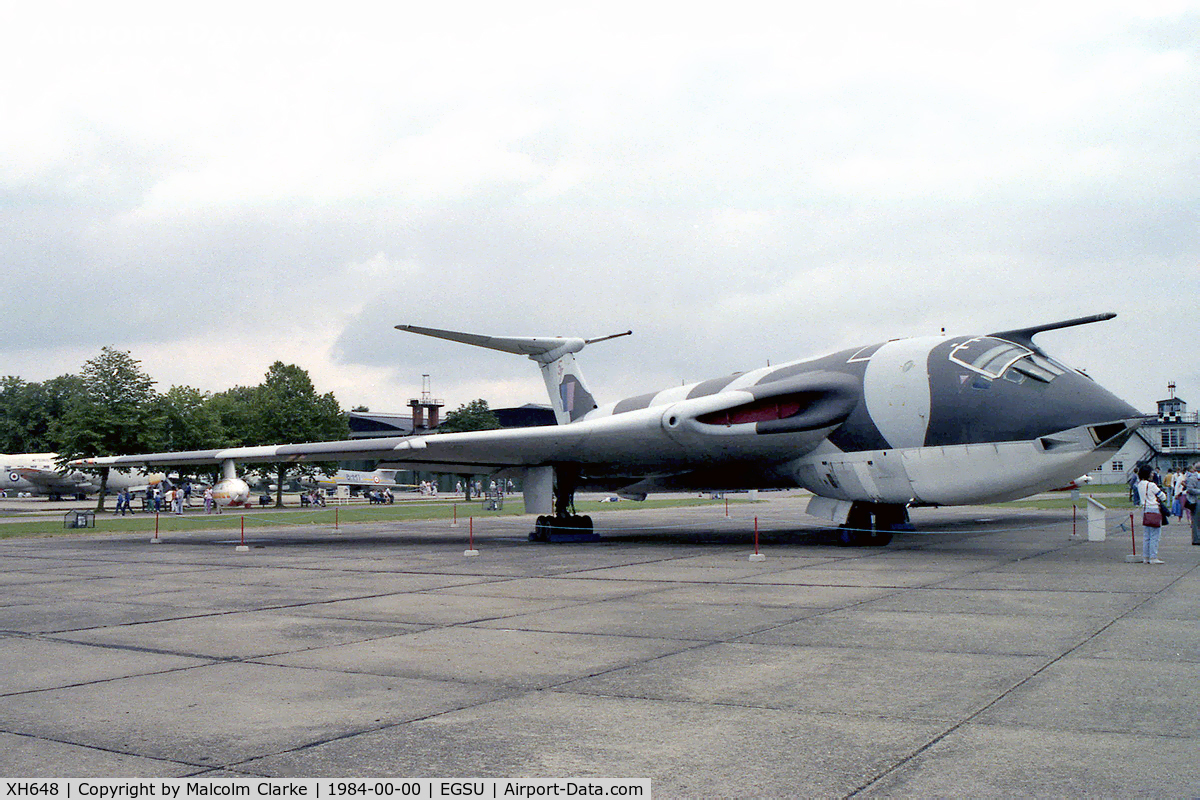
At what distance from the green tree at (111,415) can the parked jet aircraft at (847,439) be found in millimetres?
24480

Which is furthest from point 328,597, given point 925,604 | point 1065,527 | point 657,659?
point 1065,527

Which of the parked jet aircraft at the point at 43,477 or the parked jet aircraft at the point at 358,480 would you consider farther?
the parked jet aircraft at the point at 358,480

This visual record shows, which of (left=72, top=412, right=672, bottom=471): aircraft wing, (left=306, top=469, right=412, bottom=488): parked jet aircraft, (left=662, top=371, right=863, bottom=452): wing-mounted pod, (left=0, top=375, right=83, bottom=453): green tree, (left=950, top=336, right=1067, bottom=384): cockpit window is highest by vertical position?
(left=0, top=375, right=83, bottom=453): green tree

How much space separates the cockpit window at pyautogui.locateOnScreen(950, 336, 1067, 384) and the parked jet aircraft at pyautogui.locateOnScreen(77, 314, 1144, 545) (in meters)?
0.02

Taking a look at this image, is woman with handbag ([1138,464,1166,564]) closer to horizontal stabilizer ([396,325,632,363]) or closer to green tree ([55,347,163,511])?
horizontal stabilizer ([396,325,632,363])

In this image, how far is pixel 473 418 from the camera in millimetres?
61312

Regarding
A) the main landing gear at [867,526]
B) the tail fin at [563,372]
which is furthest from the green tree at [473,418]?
the main landing gear at [867,526]

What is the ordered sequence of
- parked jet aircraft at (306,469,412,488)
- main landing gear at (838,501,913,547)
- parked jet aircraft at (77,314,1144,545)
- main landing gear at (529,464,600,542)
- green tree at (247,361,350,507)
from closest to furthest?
1. parked jet aircraft at (77,314,1144,545)
2. main landing gear at (838,501,913,547)
3. main landing gear at (529,464,600,542)
4. green tree at (247,361,350,507)
5. parked jet aircraft at (306,469,412,488)

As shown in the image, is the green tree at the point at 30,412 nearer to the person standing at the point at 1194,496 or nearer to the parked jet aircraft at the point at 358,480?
the parked jet aircraft at the point at 358,480

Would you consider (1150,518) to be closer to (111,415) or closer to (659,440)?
(659,440)

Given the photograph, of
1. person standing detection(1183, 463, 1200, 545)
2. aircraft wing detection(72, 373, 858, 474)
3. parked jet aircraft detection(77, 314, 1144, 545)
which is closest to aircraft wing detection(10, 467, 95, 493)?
parked jet aircraft detection(77, 314, 1144, 545)

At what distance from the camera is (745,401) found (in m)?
16.2

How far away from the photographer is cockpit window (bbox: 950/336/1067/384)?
545 inches

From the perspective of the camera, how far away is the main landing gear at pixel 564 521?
2050 cm
